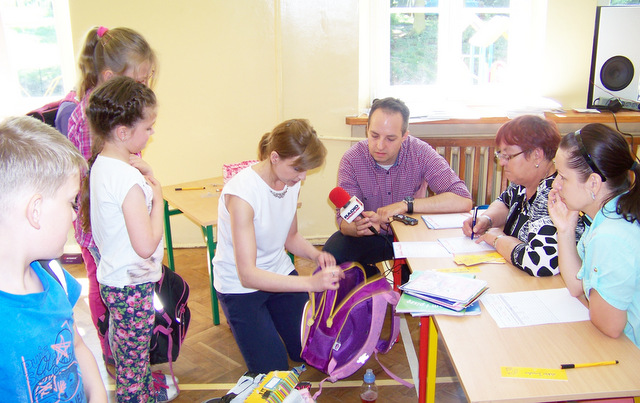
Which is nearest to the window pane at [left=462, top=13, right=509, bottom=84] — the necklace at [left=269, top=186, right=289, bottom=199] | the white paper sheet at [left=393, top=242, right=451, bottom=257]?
the white paper sheet at [left=393, top=242, right=451, bottom=257]

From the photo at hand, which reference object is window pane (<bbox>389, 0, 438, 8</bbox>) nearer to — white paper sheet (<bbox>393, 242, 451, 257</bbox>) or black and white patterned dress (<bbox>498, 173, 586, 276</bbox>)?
black and white patterned dress (<bbox>498, 173, 586, 276</bbox>)

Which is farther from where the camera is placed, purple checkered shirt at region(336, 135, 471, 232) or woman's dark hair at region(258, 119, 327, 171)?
purple checkered shirt at region(336, 135, 471, 232)

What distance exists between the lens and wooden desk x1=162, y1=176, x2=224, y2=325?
259cm

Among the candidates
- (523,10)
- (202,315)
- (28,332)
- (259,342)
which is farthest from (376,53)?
(28,332)

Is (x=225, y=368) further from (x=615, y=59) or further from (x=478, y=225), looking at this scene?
(x=615, y=59)

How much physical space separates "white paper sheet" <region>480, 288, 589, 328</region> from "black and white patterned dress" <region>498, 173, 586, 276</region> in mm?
124

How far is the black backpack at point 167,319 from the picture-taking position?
214 centimetres

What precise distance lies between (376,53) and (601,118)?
1.69 meters

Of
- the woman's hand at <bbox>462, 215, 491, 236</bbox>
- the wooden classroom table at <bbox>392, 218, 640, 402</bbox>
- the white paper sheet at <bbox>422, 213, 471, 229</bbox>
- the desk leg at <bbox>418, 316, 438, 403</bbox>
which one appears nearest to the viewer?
the wooden classroom table at <bbox>392, 218, 640, 402</bbox>

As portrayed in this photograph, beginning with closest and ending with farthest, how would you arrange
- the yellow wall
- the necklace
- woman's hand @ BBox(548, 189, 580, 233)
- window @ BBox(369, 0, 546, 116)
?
woman's hand @ BBox(548, 189, 580, 233), the necklace, the yellow wall, window @ BBox(369, 0, 546, 116)

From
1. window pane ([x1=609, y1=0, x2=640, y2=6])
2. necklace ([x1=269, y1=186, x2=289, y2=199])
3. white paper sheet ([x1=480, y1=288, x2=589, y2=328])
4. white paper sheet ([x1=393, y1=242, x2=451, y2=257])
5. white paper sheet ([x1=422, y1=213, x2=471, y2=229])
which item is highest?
window pane ([x1=609, y1=0, x2=640, y2=6])

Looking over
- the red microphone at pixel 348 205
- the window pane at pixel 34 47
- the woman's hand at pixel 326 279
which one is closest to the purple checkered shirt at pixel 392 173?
the red microphone at pixel 348 205

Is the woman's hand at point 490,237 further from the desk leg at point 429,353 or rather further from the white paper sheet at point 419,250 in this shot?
the desk leg at point 429,353

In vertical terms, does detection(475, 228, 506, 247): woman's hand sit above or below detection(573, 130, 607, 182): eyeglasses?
below
